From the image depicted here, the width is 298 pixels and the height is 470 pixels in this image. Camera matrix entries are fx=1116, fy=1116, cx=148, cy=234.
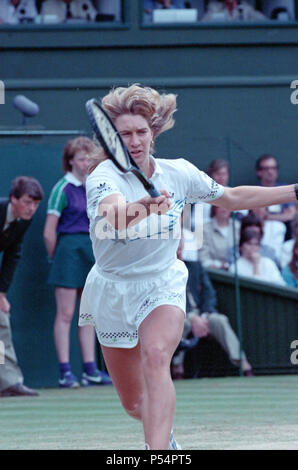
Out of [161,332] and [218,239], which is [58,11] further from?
[161,332]

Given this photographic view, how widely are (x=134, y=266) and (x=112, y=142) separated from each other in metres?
0.77

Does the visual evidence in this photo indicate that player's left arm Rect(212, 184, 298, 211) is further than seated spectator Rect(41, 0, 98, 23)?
No

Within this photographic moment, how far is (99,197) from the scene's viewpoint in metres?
4.74

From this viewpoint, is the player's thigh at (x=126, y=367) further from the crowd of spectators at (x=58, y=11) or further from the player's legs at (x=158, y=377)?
the crowd of spectators at (x=58, y=11)

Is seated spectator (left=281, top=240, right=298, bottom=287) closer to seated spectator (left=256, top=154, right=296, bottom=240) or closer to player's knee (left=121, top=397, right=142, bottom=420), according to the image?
seated spectator (left=256, top=154, right=296, bottom=240)

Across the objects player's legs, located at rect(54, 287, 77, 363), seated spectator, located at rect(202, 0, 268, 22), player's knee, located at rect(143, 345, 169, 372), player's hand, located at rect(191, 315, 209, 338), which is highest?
seated spectator, located at rect(202, 0, 268, 22)

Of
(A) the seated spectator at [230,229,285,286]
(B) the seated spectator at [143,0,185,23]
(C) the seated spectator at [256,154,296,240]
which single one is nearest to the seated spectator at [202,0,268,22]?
(B) the seated spectator at [143,0,185,23]

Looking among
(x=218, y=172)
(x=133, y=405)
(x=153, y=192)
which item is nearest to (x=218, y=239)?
(x=218, y=172)

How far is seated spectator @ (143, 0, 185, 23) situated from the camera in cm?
1417

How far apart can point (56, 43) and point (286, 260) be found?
182 inches

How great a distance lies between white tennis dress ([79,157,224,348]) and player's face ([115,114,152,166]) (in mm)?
107

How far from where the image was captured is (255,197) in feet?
17.4

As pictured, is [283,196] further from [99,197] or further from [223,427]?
[223,427]

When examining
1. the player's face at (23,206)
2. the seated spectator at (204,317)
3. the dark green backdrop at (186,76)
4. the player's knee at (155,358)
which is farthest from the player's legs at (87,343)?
the player's knee at (155,358)
